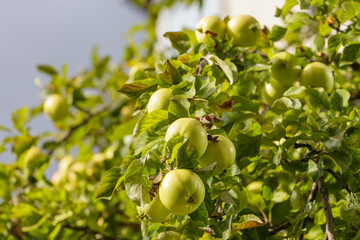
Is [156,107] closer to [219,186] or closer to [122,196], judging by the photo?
[219,186]

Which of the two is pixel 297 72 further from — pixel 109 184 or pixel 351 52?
pixel 109 184

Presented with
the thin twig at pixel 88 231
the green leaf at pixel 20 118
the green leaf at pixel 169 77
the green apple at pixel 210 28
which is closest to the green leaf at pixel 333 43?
the green apple at pixel 210 28

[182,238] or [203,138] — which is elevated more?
[203,138]

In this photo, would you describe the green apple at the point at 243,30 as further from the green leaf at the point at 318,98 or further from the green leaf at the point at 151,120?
the green leaf at the point at 151,120

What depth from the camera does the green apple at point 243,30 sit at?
86 centimetres

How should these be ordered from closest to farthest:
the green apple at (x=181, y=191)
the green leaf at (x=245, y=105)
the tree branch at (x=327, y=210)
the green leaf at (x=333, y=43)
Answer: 1. the green apple at (x=181, y=191)
2. the tree branch at (x=327, y=210)
3. the green leaf at (x=245, y=105)
4. the green leaf at (x=333, y=43)

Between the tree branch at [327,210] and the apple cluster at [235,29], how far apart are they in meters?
0.32

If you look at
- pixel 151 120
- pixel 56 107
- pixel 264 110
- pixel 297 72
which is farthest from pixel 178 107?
pixel 56 107

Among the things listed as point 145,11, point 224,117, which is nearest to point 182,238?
point 224,117

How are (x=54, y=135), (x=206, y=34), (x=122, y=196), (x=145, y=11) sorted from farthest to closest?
(x=145, y=11)
(x=54, y=135)
(x=122, y=196)
(x=206, y=34)

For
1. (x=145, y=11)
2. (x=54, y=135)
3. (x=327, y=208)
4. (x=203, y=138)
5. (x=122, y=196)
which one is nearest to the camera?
(x=203, y=138)

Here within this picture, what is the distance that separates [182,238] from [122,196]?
780 mm

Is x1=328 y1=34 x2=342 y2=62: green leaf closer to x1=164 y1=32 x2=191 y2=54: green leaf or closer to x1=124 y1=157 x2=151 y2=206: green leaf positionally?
x1=164 y1=32 x2=191 y2=54: green leaf

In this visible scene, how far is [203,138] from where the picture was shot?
0.58 metres
